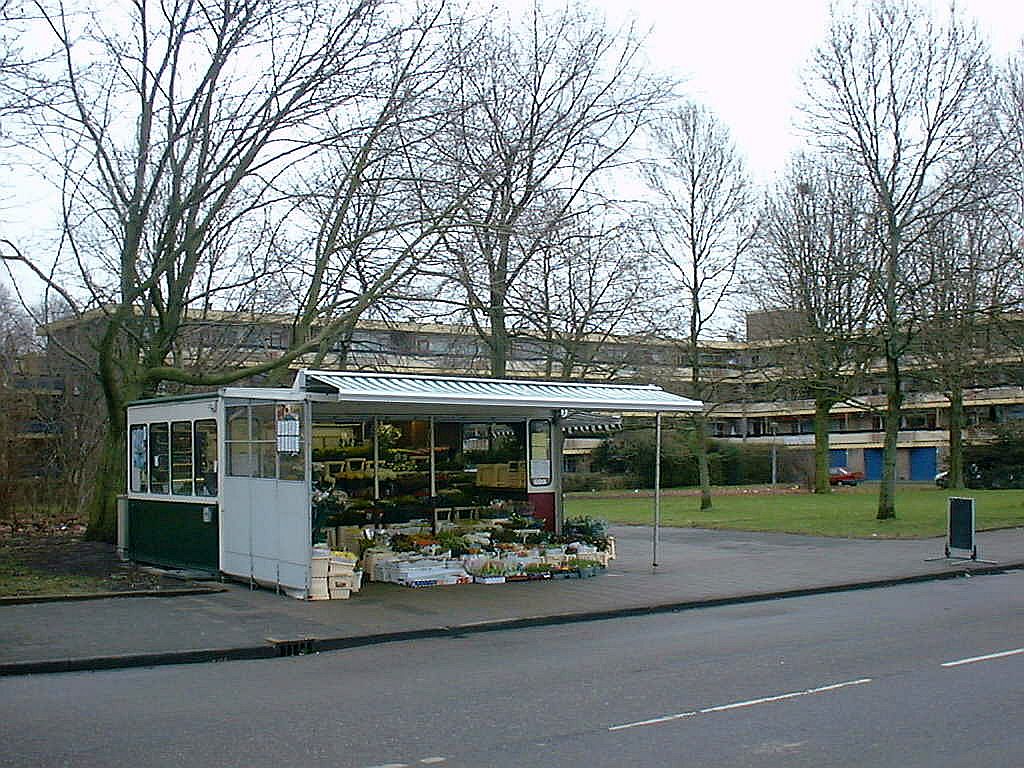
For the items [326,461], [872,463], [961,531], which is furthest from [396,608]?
[872,463]

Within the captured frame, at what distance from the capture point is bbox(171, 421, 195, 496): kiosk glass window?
18.9 m

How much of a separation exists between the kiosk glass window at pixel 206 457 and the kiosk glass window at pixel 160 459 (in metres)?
1.01

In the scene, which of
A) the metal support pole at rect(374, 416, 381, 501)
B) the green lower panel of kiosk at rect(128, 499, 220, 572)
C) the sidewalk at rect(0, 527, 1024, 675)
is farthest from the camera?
the metal support pole at rect(374, 416, 381, 501)

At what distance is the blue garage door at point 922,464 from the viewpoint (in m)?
79.4

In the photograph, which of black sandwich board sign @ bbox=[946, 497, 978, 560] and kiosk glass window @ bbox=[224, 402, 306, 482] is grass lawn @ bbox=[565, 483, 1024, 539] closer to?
black sandwich board sign @ bbox=[946, 497, 978, 560]

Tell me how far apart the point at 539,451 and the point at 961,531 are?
25.6 feet

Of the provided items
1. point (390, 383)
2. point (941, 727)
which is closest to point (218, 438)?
point (390, 383)

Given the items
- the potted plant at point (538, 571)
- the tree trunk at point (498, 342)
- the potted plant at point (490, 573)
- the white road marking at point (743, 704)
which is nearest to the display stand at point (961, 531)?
the potted plant at point (538, 571)

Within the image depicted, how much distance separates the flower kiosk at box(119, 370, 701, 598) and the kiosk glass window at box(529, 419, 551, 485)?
0.03m

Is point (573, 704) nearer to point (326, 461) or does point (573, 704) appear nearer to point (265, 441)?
point (265, 441)

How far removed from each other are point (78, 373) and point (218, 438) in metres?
19.3

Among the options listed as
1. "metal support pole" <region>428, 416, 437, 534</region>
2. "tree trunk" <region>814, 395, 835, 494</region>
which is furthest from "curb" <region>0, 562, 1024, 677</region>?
"tree trunk" <region>814, 395, 835, 494</region>

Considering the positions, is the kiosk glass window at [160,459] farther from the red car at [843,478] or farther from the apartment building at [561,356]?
the red car at [843,478]

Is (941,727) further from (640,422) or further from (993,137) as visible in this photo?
(640,422)
